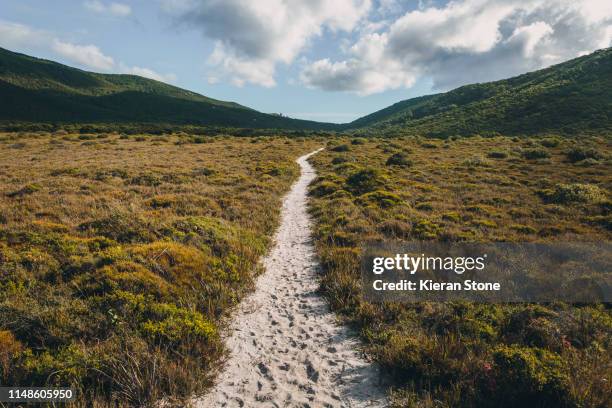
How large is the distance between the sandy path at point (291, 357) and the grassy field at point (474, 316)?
1.64 feet

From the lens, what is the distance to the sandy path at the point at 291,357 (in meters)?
5.20

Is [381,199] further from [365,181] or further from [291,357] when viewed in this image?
[291,357]

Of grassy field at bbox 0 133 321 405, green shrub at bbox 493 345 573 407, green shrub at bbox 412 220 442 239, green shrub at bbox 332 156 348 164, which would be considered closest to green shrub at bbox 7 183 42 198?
grassy field at bbox 0 133 321 405

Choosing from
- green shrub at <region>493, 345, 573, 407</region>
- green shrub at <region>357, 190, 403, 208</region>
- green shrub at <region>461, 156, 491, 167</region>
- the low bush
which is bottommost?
green shrub at <region>493, 345, 573, 407</region>

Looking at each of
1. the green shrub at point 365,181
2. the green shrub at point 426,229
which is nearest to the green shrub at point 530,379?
the green shrub at point 426,229

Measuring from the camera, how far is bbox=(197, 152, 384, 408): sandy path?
17.0 ft

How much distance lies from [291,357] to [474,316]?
4.19 meters

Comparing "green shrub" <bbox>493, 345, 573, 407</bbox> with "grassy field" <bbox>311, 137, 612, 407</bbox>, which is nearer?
"green shrub" <bbox>493, 345, 573, 407</bbox>

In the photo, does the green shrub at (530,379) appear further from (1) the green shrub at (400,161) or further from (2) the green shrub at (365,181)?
(1) the green shrub at (400,161)

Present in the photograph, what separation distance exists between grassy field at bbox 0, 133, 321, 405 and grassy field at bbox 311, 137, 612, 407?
128 inches

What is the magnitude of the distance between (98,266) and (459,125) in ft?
341

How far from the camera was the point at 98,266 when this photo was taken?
8.60 meters

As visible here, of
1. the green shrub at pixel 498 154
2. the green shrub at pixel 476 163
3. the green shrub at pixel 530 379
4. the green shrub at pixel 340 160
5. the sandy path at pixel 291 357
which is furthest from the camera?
the green shrub at pixel 498 154

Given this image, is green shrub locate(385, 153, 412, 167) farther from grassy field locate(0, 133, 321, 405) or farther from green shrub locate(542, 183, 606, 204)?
grassy field locate(0, 133, 321, 405)
